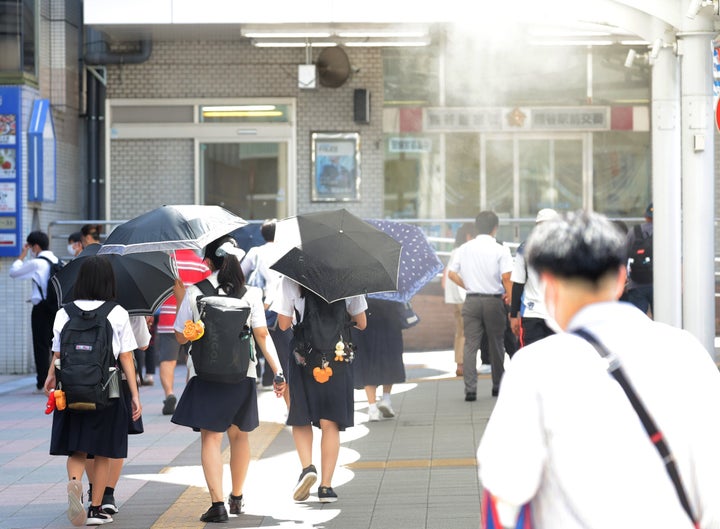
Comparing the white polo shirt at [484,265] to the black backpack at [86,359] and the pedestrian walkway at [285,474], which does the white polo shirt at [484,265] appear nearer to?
the pedestrian walkway at [285,474]

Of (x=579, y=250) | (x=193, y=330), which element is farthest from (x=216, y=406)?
(x=579, y=250)

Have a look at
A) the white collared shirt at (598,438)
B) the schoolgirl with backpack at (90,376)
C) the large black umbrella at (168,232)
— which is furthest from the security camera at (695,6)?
the white collared shirt at (598,438)

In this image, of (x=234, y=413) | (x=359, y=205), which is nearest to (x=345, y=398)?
(x=234, y=413)

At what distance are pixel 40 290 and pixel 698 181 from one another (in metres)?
7.83

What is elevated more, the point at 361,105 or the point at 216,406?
the point at 361,105

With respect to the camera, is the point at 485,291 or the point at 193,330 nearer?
the point at 193,330

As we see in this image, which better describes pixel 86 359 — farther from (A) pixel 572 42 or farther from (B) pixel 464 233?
(A) pixel 572 42

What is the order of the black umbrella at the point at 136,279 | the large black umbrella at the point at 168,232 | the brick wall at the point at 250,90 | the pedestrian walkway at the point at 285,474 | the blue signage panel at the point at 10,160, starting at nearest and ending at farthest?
the pedestrian walkway at the point at 285,474
the large black umbrella at the point at 168,232
the black umbrella at the point at 136,279
the blue signage panel at the point at 10,160
the brick wall at the point at 250,90

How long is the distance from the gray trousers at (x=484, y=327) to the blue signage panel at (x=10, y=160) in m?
7.18

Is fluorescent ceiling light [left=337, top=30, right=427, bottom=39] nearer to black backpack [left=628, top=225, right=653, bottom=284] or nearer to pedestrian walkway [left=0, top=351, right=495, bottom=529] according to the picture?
black backpack [left=628, top=225, right=653, bottom=284]

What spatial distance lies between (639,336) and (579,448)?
31cm

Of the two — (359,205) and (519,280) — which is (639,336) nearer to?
(519,280)

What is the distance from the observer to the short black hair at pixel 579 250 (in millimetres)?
2709

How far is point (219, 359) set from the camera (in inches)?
274
